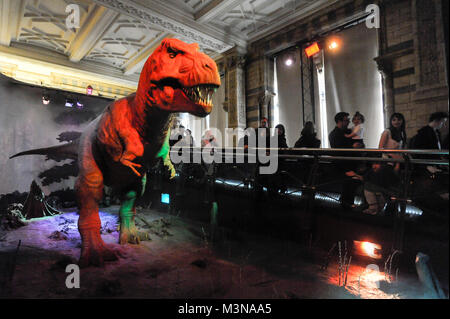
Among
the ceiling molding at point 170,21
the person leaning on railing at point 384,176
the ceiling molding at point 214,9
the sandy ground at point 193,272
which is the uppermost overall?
the ceiling molding at point 214,9

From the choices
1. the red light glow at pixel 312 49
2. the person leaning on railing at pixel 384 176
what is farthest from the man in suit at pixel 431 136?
the red light glow at pixel 312 49

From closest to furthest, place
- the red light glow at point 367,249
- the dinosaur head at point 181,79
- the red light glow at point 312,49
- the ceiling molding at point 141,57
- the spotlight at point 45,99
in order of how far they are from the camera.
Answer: the dinosaur head at point 181,79, the red light glow at point 367,249, the spotlight at point 45,99, the red light glow at point 312,49, the ceiling molding at point 141,57

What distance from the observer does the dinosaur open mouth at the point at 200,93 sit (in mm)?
1398

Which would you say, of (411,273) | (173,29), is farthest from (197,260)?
(173,29)

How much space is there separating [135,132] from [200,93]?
615 millimetres

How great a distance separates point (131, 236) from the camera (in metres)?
2.09

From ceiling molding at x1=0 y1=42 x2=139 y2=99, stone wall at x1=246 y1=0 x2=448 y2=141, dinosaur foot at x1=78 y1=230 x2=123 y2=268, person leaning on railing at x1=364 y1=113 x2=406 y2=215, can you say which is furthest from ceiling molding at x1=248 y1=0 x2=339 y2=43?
dinosaur foot at x1=78 y1=230 x2=123 y2=268

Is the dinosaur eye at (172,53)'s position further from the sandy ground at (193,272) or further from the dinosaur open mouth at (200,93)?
the sandy ground at (193,272)

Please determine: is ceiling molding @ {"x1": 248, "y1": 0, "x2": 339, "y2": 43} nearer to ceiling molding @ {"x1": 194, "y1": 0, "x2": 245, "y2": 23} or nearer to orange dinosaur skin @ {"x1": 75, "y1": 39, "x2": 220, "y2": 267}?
ceiling molding @ {"x1": 194, "y1": 0, "x2": 245, "y2": 23}

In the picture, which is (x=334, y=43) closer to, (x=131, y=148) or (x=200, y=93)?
(x=200, y=93)

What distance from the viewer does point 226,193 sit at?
3.06 meters

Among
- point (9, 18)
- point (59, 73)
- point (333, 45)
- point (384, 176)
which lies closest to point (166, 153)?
point (384, 176)
